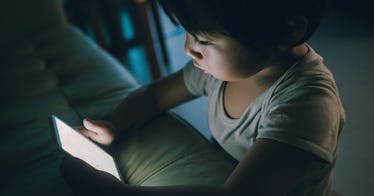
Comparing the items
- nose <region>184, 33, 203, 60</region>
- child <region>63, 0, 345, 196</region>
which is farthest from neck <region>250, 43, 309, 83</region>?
nose <region>184, 33, 203, 60</region>

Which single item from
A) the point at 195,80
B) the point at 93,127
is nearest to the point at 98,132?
the point at 93,127

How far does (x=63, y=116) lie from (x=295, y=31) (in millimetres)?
633

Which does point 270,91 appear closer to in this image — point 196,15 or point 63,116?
point 196,15

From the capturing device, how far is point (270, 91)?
2.24 feet

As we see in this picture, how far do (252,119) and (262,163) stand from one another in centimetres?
16

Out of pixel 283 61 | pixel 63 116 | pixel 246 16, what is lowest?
pixel 63 116

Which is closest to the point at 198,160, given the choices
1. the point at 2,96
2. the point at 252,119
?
the point at 252,119

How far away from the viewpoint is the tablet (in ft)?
2.44

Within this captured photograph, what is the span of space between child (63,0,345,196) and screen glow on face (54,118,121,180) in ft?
0.22

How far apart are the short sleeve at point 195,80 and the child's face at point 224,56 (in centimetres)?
20

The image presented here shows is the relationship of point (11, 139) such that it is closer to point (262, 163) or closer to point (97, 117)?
point (97, 117)

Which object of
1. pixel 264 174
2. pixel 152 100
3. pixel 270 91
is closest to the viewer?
pixel 264 174

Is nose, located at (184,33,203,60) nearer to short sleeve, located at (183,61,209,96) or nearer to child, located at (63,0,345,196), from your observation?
child, located at (63,0,345,196)

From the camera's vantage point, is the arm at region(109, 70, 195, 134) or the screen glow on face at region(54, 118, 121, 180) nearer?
the screen glow on face at region(54, 118, 121, 180)
